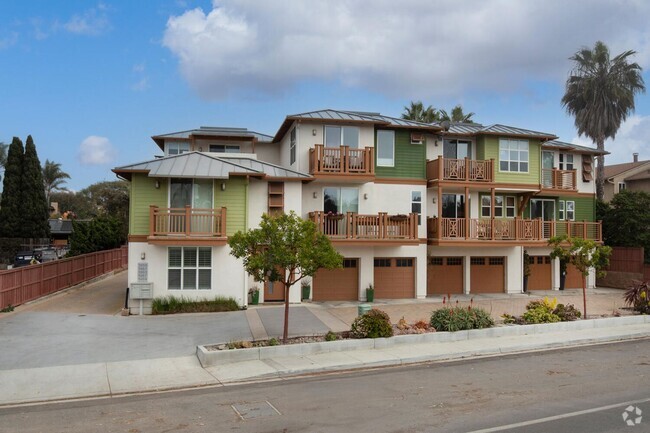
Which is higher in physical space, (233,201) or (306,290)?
(233,201)

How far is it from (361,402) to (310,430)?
1758 millimetres

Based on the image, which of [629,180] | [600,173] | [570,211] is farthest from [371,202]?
[629,180]

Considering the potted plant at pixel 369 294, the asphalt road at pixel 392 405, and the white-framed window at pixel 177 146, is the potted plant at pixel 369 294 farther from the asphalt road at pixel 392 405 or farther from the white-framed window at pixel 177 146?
the white-framed window at pixel 177 146

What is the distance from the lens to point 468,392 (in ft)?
32.8

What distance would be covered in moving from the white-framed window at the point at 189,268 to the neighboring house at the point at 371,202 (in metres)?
0.04

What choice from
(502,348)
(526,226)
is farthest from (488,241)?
(502,348)

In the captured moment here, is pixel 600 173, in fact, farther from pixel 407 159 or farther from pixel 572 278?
pixel 407 159

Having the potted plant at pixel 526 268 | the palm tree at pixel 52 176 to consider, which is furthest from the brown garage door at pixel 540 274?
the palm tree at pixel 52 176

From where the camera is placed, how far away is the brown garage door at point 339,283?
24266mm

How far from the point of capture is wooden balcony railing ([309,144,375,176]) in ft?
76.3

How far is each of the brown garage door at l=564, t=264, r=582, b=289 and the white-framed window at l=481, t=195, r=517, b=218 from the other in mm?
5496

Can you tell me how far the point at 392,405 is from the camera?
30.1 feet

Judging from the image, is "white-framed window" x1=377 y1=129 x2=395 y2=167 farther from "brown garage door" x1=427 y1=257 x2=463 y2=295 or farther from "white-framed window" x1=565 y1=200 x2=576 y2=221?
"white-framed window" x1=565 y1=200 x2=576 y2=221

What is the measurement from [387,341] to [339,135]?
12.4m
